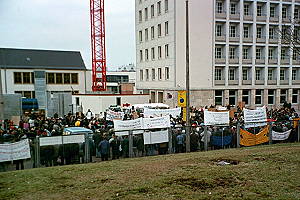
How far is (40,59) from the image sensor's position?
5788 centimetres

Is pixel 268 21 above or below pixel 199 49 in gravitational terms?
above

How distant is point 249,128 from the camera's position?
675 inches

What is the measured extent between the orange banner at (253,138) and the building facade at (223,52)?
24.4m

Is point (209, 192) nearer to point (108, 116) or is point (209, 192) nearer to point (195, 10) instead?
point (108, 116)

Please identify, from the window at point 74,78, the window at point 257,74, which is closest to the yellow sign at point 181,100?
the window at point 257,74

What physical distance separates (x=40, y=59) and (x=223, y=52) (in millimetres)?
36038

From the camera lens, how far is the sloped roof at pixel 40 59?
2157 inches

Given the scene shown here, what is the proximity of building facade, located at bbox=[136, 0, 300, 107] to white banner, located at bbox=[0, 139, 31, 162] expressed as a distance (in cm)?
3054

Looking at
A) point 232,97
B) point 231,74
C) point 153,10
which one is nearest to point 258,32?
point 231,74

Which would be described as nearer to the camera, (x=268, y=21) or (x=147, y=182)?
(x=147, y=182)

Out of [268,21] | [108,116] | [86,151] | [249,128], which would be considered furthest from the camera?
[268,21]

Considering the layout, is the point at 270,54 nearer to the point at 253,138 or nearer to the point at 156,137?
the point at 253,138

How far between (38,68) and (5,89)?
7.21m

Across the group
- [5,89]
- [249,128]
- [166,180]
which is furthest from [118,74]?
[166,180]
